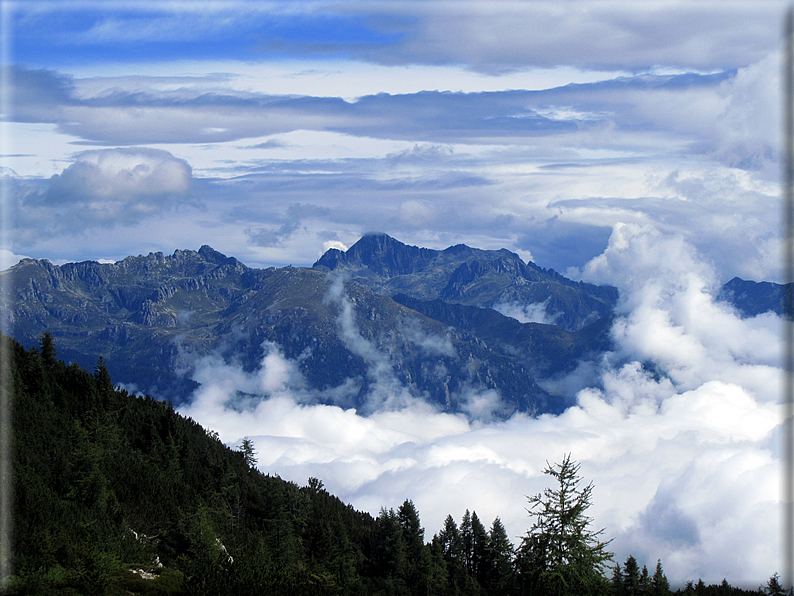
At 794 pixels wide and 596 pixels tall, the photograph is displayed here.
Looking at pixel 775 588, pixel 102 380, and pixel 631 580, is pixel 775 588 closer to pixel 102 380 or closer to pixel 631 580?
pixel 631 580

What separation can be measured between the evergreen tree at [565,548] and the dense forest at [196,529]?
0.31 feet

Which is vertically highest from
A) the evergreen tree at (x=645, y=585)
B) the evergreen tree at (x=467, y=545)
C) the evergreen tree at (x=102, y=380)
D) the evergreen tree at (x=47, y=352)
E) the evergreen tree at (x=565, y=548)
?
the evergreen tree at (x=47, y=352)

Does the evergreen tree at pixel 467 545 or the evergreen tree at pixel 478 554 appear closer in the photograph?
the evergreen tree at pixel 478 554

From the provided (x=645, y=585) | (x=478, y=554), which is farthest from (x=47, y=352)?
(x=645, y=585)

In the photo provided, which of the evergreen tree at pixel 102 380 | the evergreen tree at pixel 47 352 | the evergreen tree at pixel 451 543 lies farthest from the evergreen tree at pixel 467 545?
the evergreen tree at pixel 47 352

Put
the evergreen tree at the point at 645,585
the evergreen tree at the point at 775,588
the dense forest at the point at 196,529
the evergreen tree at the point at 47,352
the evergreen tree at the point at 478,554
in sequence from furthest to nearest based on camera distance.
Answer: the evergreen tree at the point at 47,352
the evergreen tree at the point at 478,554
the evergreen tree at the point at 775,588
the evergreen tree at the point at 645,585
the dense forest at the point at 196,529

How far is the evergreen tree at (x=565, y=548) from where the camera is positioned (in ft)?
136

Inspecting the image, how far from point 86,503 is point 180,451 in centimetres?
6838

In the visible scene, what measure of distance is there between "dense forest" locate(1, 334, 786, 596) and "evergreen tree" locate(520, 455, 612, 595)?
9 centimetres

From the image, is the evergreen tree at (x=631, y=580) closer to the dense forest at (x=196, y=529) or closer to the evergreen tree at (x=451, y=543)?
the dense forest at (x=196, y=529)

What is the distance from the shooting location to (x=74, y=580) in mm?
59000

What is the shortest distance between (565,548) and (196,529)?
69819 mm

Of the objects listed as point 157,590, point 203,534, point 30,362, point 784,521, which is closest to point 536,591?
point 784,521

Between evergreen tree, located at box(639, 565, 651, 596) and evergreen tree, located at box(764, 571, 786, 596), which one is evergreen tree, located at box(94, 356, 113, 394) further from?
evergreen tree, located at box(764, 571, 786, 596)
